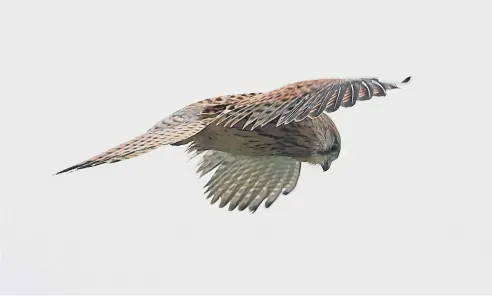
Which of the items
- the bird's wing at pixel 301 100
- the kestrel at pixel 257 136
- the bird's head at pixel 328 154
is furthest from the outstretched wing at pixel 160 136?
the bird's head at pixel 328 154

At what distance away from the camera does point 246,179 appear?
11.3 metres

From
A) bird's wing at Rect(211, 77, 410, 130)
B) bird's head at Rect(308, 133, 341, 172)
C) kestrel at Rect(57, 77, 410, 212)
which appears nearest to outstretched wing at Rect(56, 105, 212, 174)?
kestrel at Rect(57, 77, 410, 212)

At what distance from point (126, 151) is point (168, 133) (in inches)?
22.8

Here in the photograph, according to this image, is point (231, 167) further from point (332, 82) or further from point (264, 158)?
point (332, 82)

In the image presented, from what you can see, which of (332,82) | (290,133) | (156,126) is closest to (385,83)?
(332,82)

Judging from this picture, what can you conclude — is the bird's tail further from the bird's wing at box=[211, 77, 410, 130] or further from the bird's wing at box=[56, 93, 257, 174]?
the bird's wing at box=[211, 77, 410, 130]

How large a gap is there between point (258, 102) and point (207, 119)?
46 cm

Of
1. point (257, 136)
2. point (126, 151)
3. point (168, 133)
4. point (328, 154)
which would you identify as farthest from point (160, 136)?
point (328, 154)

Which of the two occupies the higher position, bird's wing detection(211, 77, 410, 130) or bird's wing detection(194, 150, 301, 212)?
bird's wing detection(211, 77, 410, 130)

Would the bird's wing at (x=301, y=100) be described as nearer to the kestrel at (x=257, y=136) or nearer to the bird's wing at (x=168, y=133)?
the kestrel at (x=257, y=136)

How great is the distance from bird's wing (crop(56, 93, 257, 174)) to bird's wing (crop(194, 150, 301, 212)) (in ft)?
2.85

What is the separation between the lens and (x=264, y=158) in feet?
35.8

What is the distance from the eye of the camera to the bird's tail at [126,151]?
890cm

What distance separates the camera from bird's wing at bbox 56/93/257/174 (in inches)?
358
